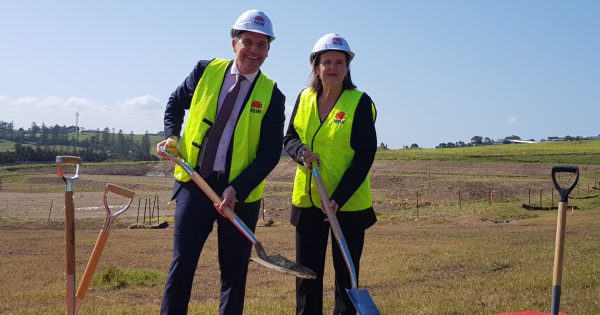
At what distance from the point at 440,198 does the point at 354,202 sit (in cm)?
4553

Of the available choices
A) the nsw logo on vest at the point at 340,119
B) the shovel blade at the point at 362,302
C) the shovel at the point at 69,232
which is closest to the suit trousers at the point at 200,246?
the shovel at the point at 69,232

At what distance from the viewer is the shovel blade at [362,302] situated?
14.8 ft

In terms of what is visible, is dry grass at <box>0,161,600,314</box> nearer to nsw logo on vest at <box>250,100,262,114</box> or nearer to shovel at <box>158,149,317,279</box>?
shovel at <box>158,149,317,279</box>

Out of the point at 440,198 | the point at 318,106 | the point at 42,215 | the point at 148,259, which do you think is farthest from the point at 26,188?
the point at 318,106

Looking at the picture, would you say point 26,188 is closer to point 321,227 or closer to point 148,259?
point 148,259

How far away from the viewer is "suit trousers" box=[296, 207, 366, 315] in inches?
200

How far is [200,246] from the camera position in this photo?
179 inches

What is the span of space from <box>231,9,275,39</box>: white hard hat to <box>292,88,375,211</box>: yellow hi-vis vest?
86cm

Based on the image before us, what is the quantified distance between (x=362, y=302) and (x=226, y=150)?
1.40 m

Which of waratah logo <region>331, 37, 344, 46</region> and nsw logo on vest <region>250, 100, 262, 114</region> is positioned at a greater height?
waratah logo <region>331, 37, 344, 46</region>

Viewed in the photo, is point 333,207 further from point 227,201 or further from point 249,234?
point 227,201

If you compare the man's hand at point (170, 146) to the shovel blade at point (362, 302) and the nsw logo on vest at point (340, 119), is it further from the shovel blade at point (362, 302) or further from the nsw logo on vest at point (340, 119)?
the shovel blade at point (362, 302)

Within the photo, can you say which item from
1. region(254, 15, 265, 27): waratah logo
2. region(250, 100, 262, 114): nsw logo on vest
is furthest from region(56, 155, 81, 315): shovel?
region(254, 15, 265, 27): waratah logo

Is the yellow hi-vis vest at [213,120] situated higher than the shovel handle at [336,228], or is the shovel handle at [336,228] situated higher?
the yellow hi-vis vest at [213,120]
